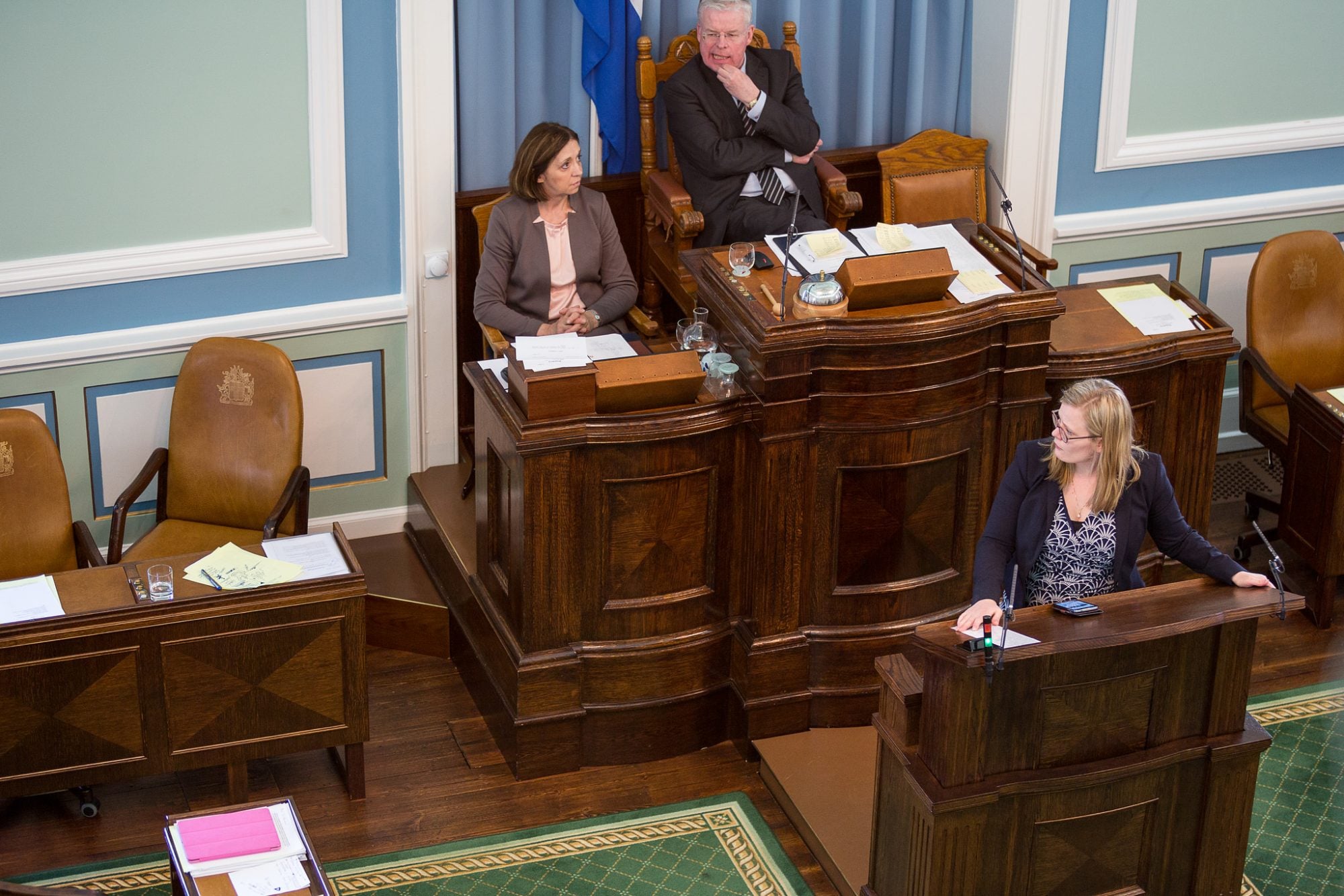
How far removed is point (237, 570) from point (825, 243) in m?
2.14

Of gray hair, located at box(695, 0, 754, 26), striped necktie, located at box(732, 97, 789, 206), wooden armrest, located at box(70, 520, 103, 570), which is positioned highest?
gray hair, located at box(695, 0, 754, 26)

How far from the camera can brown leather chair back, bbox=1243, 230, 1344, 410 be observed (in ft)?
22.3

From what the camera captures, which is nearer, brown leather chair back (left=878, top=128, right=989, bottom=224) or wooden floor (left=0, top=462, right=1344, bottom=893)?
wooden floor (left=0, top=462, right=1344, bottom=893)

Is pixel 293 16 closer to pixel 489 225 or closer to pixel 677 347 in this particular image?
pixel 489 225

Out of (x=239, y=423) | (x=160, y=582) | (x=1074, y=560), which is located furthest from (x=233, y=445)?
(x=1074, y=560)

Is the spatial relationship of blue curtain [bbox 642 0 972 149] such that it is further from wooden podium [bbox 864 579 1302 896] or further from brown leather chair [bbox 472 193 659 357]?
wooden podium [bbox 864 579 1302 896]

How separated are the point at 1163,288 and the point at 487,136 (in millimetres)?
2670

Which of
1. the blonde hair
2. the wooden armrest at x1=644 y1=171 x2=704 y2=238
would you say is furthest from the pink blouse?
the blonde hair

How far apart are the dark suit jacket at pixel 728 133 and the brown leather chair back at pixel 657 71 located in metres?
0.12

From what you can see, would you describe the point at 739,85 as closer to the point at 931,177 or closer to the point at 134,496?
the point at 931,177

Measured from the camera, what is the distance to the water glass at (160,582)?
4.86 m

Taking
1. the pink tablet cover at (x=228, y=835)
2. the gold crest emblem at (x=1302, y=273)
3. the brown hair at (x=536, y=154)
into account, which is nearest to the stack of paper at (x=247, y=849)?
the pink tablet cover at (x=228, y=835)

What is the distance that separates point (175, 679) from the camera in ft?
16.1

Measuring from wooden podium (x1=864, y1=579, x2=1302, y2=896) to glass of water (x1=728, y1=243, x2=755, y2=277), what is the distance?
1.47 meters
